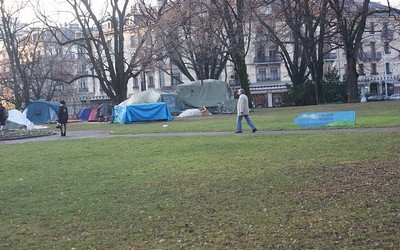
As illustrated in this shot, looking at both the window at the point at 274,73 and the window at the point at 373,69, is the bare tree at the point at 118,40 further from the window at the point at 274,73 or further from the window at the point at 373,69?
the window at the point at 373,69

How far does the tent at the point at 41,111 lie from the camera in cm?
4756

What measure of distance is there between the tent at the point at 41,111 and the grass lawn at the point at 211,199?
34065 mm

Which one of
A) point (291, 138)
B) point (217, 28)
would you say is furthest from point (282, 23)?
point (291, 138)

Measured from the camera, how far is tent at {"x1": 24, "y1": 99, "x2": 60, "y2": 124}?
47.6 m

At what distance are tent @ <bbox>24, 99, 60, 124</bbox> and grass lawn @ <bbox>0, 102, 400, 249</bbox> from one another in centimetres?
3406

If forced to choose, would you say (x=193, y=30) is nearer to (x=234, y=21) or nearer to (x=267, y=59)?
(x=234, y=21)

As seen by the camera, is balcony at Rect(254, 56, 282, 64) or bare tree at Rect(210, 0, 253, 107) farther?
balcony at Rect(254, 56, 282, 64)

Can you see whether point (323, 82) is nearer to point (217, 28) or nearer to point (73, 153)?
point (217, 28)

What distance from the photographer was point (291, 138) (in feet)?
54.5

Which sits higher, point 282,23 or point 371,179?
point 282,23

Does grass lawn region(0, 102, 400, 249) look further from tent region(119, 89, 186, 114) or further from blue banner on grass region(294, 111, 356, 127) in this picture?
tent region(119, 89, 186, 114)

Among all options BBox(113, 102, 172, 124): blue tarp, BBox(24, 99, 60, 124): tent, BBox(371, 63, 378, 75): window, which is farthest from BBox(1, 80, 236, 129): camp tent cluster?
BBox(371, 63, 378, 75): window

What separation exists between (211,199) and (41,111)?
42.1 m

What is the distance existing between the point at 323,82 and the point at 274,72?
3696 centimetres
